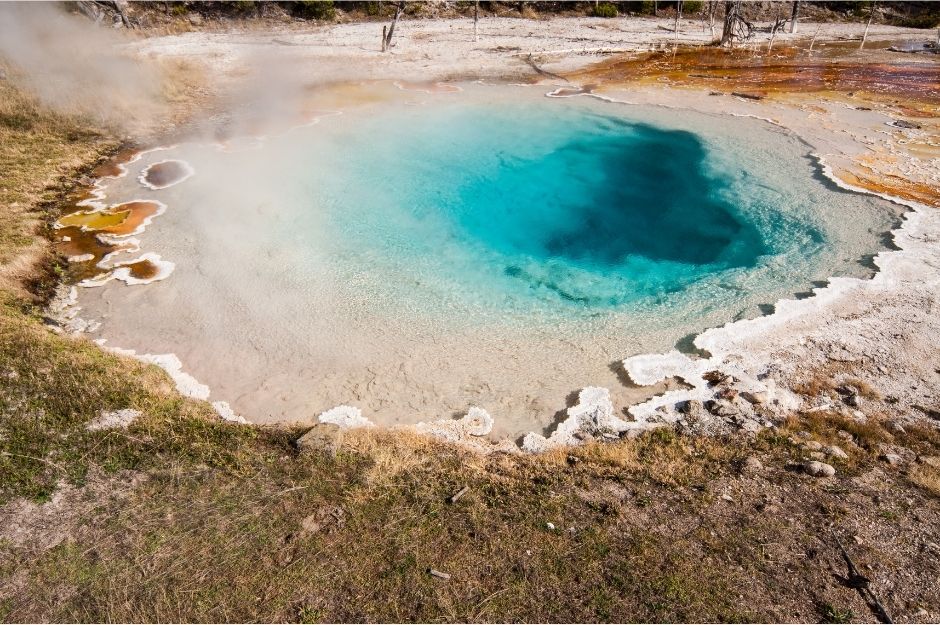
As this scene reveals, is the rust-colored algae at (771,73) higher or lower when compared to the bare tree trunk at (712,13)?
lower

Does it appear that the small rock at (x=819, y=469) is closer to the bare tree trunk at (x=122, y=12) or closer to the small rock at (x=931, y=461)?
the small rock at (x=931, y=461)

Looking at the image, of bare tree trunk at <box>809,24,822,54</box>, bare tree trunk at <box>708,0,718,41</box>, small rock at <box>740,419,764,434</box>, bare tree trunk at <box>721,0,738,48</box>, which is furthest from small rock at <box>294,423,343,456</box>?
bare tree trunk at <box>809,24,822,54</box>

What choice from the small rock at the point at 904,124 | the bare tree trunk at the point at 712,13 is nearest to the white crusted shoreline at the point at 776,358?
the small rock at the point at 904,124

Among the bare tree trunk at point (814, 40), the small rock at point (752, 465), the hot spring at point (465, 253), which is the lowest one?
the small rock at point (752, 465)

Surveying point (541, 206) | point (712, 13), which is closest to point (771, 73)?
point (712, 13)

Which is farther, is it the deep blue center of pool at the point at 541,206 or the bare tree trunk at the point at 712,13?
the bare tree trunk at the point at 712,13

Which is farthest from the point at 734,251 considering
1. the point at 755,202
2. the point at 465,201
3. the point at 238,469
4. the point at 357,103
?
the point at 357,103
